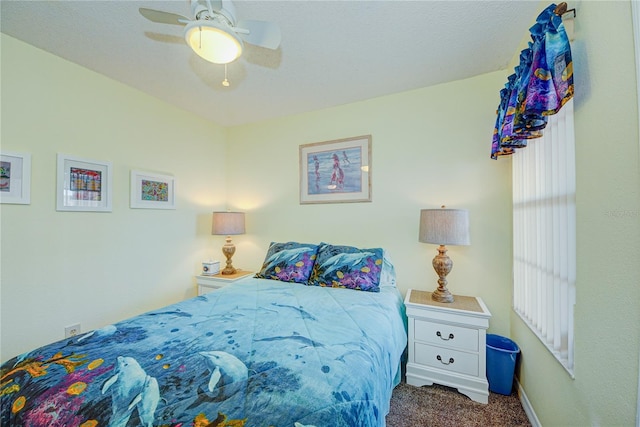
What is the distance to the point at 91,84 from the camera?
2.12 m

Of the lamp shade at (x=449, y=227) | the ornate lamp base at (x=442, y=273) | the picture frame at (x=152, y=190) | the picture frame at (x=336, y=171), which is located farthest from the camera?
the picture frame at (x=336, y=171)

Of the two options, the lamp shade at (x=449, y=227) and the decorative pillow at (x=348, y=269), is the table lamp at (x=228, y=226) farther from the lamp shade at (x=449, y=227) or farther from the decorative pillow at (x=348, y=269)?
the lamp shade at (x=449, y=227)

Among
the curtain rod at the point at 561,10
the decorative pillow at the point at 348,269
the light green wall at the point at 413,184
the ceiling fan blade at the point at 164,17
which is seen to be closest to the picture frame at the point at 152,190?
the light green wall at the point at 413,184

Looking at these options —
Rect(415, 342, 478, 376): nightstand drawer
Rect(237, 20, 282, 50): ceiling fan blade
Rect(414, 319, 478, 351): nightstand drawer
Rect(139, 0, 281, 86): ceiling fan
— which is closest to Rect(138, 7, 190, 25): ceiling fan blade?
Rect(139, 0, 281, 86): ceiling fan

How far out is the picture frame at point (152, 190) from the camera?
95.0 inches

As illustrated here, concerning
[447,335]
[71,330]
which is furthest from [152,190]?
[447,335]

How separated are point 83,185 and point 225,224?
4.03 feet

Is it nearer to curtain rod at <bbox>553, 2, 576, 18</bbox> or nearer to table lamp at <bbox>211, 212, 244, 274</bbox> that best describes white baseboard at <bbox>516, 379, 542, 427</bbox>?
curtain rod at <bbox>553, 2, 576, 18</bbox>

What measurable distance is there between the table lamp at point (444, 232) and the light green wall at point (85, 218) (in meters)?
2.57

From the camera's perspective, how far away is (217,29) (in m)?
1.20

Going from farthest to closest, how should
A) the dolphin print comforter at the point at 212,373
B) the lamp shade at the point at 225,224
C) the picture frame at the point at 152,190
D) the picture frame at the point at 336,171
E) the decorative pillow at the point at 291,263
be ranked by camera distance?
the lamp shade at the point at 225,224 < the picture frame at the point at 336,171 < the picture frame at the point at 152,190 < the decorative pillow at the point at 291,263 < the dolphin print comforter at the point at 212,373

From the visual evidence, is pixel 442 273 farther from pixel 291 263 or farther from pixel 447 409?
pixel 291 263

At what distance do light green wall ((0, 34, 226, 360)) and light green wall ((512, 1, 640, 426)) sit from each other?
10.3 ft

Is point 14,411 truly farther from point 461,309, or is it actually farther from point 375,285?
point 461,309
